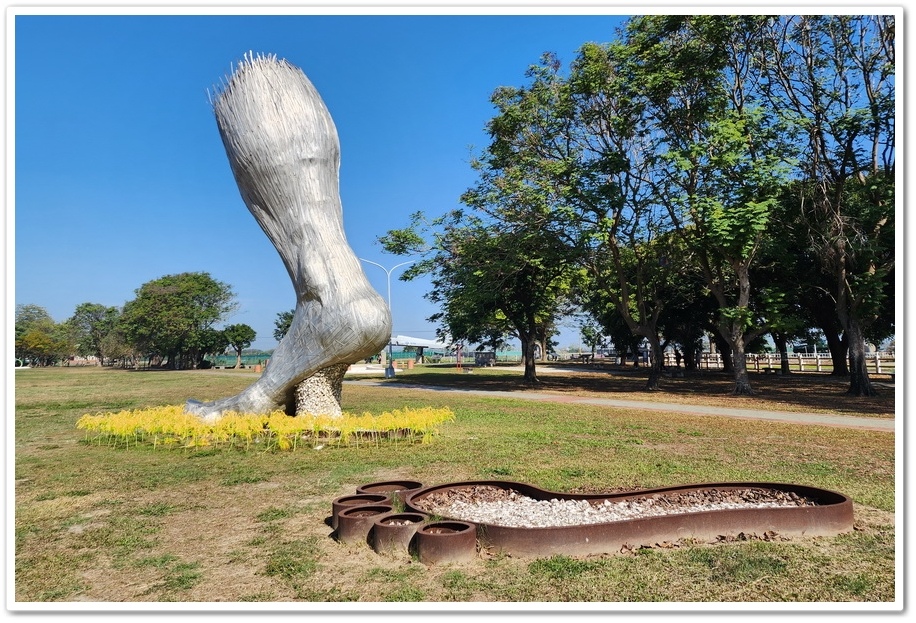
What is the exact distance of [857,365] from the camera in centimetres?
1867

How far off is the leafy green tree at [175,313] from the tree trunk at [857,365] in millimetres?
54287

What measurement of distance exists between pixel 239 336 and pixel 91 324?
3334 cm

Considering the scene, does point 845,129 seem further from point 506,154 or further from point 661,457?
point 661,457

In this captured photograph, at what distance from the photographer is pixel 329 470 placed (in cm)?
791

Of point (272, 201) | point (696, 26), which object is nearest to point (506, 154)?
point (696, 26)

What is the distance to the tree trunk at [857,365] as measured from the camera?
18.6 m

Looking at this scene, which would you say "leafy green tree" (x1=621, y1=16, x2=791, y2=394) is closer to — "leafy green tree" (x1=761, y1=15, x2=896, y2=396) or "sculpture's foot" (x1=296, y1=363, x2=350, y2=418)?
"leafy green tree" (x1=761, y1=15, x2=896, y2=396)

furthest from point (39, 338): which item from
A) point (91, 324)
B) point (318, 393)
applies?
point (318, 393)

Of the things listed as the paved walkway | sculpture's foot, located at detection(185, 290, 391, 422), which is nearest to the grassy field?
the paved walkway

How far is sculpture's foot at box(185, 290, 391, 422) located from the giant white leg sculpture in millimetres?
17

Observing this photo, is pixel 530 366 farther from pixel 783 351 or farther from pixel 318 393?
pixel 318 393

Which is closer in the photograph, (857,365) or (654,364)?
(857,365)

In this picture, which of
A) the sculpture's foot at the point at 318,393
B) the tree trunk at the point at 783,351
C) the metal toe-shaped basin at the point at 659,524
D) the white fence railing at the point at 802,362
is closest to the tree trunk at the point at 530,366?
the tree trunk at the point at 783,351

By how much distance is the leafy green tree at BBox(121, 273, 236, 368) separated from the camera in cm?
5919
